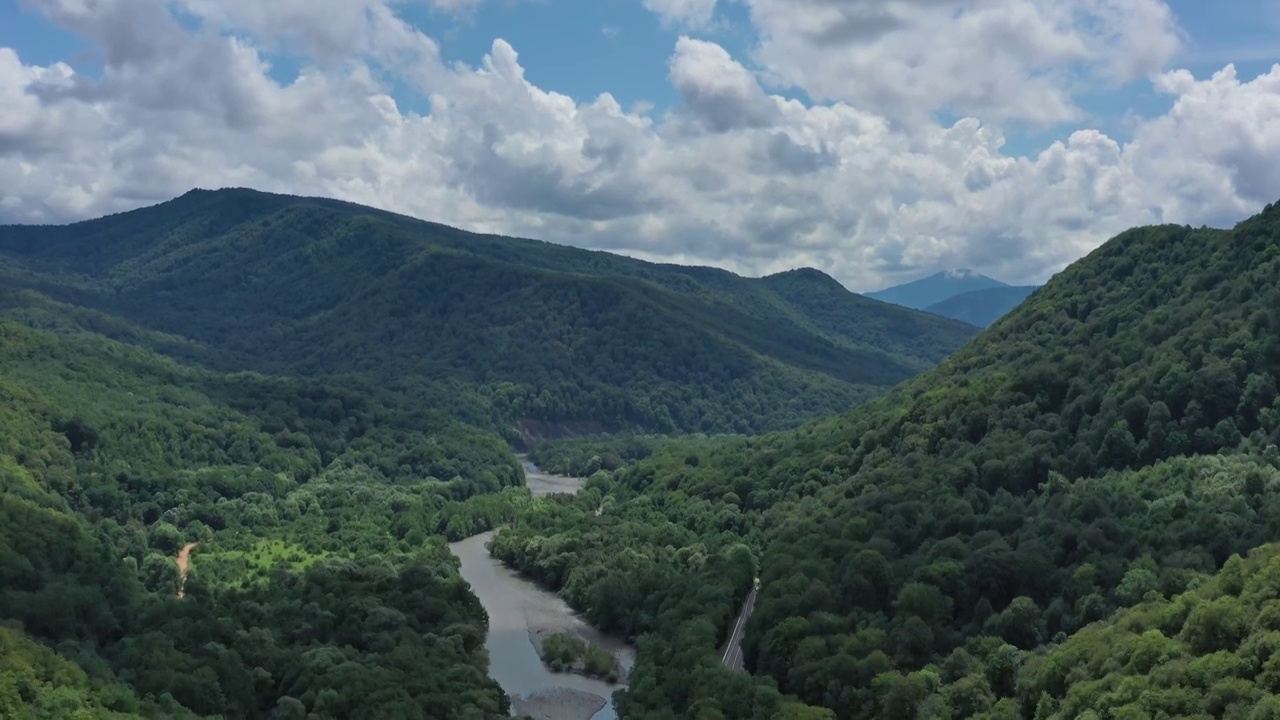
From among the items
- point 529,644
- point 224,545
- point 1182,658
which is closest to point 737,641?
point 529,644

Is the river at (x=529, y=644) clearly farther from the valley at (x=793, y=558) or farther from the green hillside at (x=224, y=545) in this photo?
the green hillside at (x=224, y=545)

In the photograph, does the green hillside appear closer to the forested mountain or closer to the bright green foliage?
the forested mountain

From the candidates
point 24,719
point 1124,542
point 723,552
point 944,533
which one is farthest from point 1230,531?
point 24,719

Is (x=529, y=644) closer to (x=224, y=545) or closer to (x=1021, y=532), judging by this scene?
(x=224, y=545)

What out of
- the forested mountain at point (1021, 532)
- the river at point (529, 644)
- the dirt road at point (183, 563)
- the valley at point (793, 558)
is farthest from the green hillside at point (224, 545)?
the forested mountain at point (1021, 532)

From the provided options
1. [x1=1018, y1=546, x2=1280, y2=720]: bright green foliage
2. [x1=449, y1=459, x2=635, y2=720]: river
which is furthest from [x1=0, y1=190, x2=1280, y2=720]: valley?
[x1=449, y1=459, x2=635, y2=720]: river
